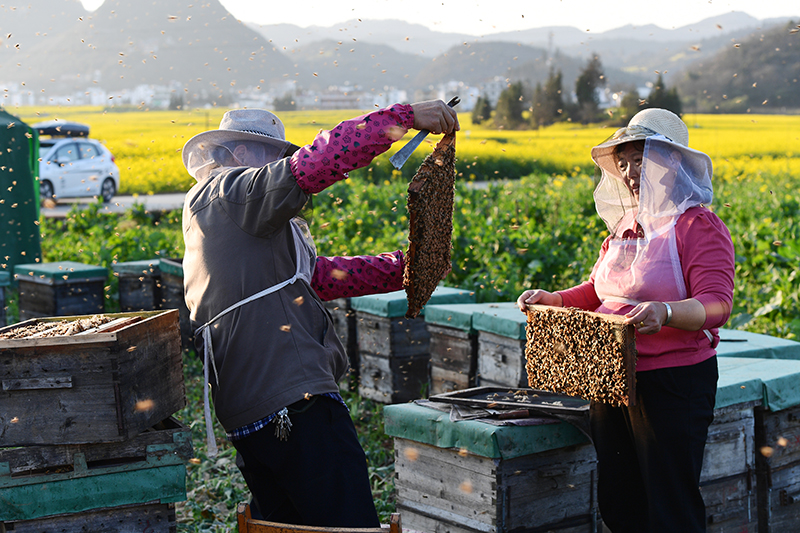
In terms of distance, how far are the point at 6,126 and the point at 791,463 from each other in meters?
7.94

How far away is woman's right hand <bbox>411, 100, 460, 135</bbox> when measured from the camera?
6.93ft

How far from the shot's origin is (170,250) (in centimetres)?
837

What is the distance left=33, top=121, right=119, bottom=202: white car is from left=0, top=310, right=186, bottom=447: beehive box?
17704 mm

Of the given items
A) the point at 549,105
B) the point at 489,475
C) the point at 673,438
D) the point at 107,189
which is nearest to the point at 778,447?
the point at 673,438

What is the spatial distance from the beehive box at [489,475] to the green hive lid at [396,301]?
1797mm

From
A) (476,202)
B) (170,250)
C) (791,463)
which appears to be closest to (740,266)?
(476,202)

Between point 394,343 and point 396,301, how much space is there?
0.30 meters

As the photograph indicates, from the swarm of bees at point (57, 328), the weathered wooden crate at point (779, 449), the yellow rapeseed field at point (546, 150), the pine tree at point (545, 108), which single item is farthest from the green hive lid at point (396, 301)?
the pine tree at point (545, 108)

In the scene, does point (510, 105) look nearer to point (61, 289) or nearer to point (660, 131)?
point (61, 289)

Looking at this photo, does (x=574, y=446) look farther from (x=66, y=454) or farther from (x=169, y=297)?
(x=169, y=297)

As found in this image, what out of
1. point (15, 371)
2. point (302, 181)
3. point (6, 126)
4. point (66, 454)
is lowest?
point (66, 454)

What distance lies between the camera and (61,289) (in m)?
6.50

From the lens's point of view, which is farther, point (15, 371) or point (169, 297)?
point (169, 297)

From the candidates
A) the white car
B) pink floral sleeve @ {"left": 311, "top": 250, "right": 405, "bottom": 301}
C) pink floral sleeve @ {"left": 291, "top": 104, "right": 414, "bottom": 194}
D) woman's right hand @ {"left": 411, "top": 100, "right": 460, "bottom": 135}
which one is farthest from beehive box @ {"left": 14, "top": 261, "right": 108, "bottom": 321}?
the white car
